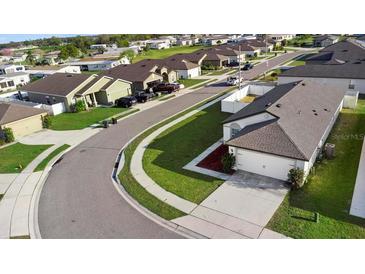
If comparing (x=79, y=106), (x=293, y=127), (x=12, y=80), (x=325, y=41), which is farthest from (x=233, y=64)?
(x=12, y=80)

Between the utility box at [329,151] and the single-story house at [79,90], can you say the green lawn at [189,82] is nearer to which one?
the single-story house at [79,90]

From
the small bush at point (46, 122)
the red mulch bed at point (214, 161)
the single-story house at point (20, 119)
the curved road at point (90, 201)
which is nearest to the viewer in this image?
the curved road at point (90, 201)

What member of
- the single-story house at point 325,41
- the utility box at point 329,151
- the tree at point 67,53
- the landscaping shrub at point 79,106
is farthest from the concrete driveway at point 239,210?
the tree at point 67,53

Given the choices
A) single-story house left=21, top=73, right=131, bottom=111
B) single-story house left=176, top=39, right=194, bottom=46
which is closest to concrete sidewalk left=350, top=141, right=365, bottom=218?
single-story house left=21, top=73, right=131, bottom=111

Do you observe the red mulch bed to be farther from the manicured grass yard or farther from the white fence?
the white fence

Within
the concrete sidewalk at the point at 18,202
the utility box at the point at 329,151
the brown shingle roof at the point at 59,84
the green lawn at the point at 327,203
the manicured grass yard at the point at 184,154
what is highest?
the brown shingle roof at the point at 59,84
